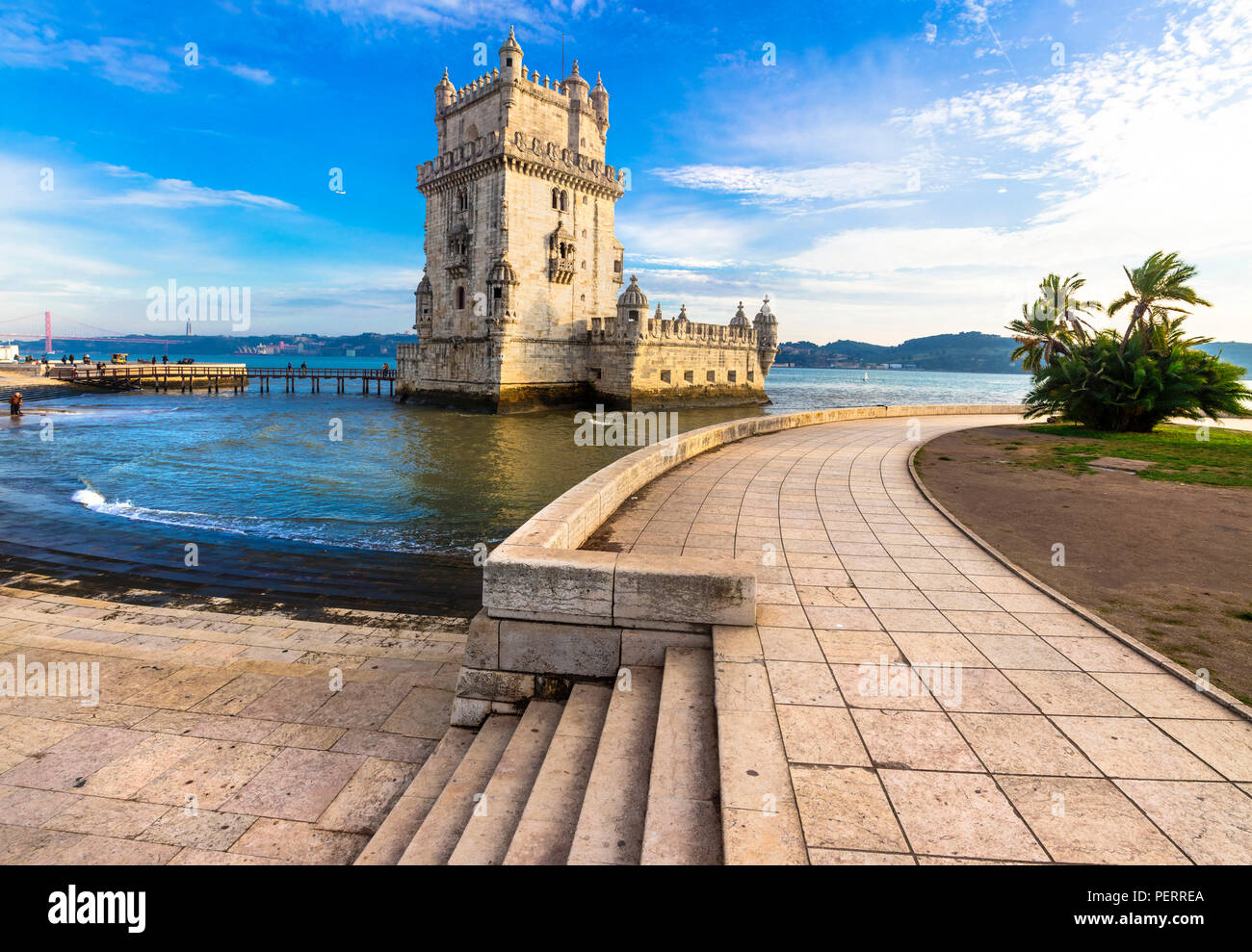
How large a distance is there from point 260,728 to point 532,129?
4458 centimetres

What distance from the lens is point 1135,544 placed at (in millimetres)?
9430

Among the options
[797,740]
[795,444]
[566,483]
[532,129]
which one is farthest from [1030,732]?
[532,129]

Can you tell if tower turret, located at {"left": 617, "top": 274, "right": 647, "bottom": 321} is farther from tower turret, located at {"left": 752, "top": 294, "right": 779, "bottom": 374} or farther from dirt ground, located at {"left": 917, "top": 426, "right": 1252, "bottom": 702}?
dirt ground, located at {"left": 917, "top": 426, "right": 1252, "bottom": 702}

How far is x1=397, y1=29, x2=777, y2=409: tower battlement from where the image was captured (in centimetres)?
4206

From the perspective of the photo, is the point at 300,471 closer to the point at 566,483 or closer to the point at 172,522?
the point at 172,522

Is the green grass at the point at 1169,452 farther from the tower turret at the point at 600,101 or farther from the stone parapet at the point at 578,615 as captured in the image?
the tower turret at the point at 600,101

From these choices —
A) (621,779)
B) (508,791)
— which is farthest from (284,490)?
(621,779)

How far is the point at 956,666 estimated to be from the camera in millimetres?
5176

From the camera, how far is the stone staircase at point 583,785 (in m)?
3.64

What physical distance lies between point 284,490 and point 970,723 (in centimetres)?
2110

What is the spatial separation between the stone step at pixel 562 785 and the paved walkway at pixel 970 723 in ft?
4.69

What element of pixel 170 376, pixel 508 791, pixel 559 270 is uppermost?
pixel 559 270

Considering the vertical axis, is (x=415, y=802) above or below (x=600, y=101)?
below

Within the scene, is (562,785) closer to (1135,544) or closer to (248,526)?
(1135,544)
